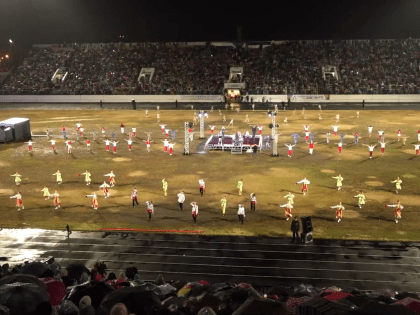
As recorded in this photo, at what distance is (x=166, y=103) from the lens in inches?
2884

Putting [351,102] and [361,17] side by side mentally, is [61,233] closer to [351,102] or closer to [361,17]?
[351,102]

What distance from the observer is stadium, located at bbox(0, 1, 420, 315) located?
9719mm

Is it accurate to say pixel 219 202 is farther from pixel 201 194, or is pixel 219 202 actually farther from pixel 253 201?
pixel 253 201

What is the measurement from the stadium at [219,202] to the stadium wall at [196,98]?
23cm

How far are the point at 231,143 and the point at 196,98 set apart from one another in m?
34.7

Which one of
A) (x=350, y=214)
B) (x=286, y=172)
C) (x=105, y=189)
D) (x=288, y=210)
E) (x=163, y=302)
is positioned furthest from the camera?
(x=286, y=172)

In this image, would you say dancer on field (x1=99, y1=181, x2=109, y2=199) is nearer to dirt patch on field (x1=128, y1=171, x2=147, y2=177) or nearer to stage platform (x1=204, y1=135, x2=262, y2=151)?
dirt patch on field (x1=128, y1=171, x2=147, y2=177)

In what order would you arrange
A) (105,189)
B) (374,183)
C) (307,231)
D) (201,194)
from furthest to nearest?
(374,183) < (201,194) < (105,189) < (307,231)

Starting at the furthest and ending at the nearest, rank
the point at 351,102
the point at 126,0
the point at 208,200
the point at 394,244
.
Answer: the point at 126,0
the point at 351,102
the point at 208,200
the point at 394,244

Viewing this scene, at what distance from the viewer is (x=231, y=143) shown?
1599 inches

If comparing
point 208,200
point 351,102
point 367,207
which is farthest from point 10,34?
point 367,207

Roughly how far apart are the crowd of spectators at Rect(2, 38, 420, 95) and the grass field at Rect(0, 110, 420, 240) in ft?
85.6

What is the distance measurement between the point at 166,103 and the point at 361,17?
127ft

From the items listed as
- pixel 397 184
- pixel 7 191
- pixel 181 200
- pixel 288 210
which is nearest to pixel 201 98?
pixel 7 191
